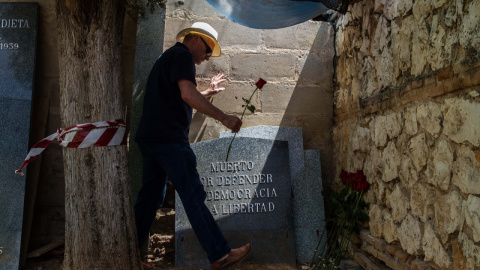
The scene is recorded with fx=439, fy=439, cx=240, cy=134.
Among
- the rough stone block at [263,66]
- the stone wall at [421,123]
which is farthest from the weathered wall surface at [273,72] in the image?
the stone wall at [421,123]

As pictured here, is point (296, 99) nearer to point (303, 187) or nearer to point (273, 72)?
point (273, 72)

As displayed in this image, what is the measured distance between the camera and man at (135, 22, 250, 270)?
3.02 metres

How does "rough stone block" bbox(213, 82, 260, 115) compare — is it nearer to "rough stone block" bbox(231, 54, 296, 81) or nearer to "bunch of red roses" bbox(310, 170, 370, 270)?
"rough stone block" bbox(231, 54, 296, 81)

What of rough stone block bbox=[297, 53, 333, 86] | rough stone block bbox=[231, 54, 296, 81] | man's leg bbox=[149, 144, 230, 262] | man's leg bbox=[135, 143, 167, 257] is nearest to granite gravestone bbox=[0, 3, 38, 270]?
man's leg bbox=[135, 143, 167, 257]

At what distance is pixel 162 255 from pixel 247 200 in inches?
35.1

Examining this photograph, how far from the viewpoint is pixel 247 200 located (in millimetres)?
3797

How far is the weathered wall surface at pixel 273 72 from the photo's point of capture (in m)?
4.24

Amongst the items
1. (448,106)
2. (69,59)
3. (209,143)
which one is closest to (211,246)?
(209,143)

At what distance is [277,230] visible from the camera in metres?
3.72

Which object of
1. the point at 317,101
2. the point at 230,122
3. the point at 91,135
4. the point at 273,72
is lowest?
the point at 91,135

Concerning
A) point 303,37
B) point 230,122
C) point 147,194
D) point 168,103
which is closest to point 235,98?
point 303,37

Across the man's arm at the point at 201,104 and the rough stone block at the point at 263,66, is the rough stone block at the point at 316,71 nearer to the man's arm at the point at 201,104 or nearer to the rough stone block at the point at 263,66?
the rough stone block at the point at 263,66

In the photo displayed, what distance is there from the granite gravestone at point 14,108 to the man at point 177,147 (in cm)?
115

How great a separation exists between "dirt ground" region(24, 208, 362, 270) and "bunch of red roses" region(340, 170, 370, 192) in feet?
1.95
